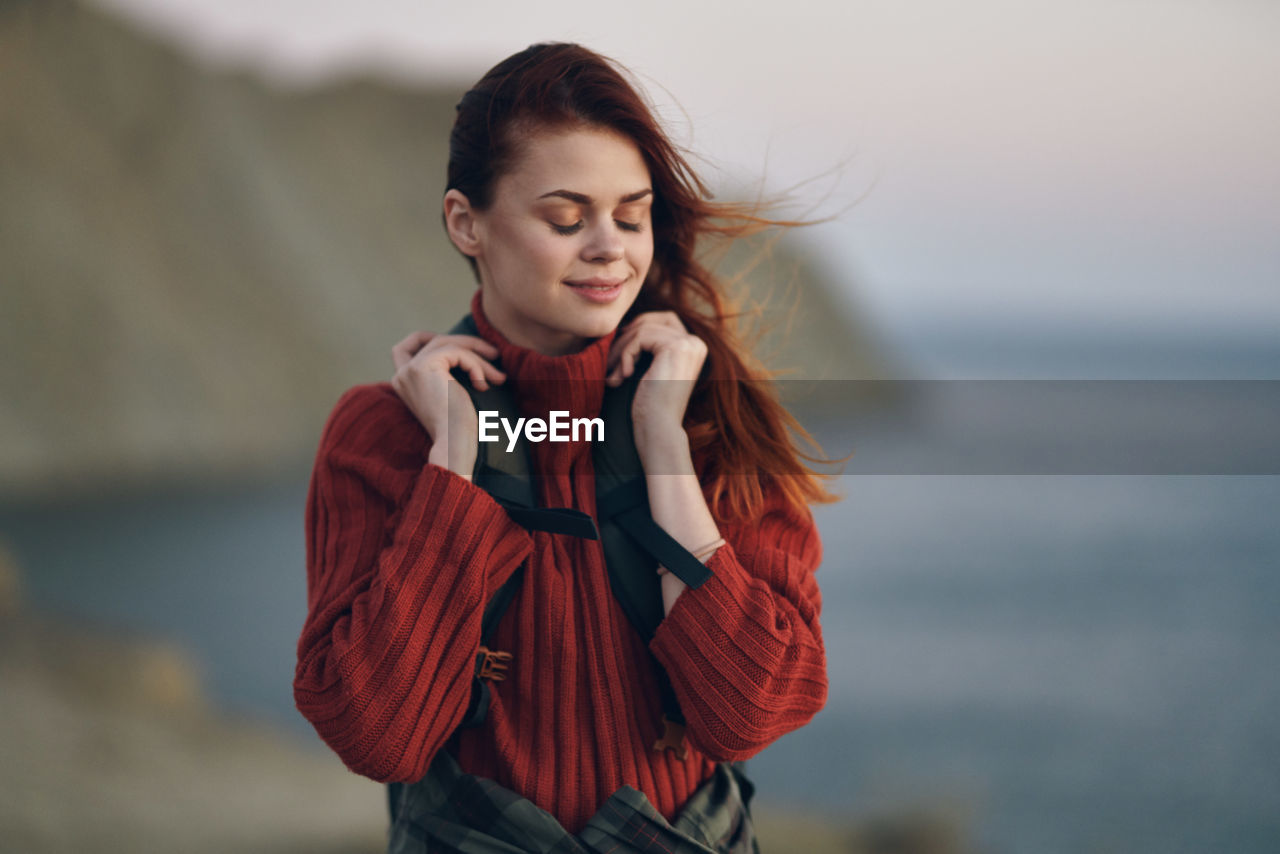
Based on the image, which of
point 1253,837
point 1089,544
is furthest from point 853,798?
point 1089,544

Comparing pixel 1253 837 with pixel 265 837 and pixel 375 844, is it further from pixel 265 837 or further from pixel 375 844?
pixel 265 837

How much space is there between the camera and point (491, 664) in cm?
117

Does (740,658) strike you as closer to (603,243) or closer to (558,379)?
(558,379)

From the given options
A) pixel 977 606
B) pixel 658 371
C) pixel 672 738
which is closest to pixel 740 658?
pixel 672 738

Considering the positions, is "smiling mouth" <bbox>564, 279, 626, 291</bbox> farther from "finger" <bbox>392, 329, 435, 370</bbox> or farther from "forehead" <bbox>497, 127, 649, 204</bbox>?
"finger" <bbox>392, 329, 435, 370</bbox>

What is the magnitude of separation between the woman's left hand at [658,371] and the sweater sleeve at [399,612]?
9.0 inches

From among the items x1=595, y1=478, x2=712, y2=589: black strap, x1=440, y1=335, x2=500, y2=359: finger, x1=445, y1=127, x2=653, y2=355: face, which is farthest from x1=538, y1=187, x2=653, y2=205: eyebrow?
x1=595, y1=478, x2=712, y2=589: black strap

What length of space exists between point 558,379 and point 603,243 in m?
0.19

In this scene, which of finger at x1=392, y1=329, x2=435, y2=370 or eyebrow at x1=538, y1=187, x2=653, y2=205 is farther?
finger at x1=392, y1=329, x2=435, y2=370

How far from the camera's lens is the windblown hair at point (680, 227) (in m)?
1.20

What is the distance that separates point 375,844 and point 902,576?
7.77 meters

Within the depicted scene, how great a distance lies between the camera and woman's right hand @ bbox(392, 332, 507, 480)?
3.90ft

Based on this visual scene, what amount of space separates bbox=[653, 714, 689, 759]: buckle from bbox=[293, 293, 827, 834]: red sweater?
0.02 metres

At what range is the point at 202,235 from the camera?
15531mm
